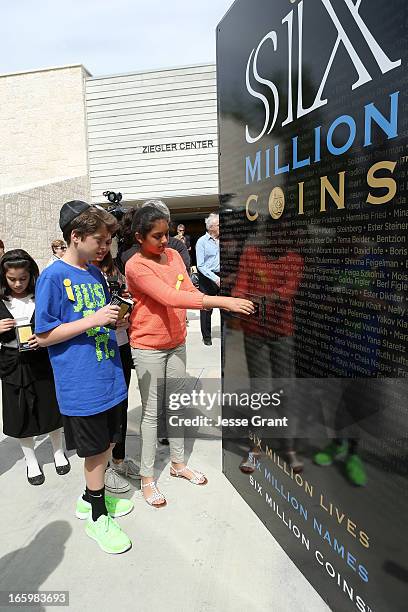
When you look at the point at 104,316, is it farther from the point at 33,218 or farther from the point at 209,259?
the point at 33,218

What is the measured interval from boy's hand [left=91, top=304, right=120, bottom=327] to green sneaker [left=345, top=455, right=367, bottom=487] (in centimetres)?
113

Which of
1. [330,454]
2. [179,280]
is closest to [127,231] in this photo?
[179,280]

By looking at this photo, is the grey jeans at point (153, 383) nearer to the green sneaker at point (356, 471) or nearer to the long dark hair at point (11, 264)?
→ the long dark hair at point (11, 264)

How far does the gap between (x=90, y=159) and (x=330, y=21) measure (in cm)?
1299

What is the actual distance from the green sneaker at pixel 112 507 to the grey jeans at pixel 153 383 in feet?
0.62

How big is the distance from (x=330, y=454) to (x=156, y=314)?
46.1 inches

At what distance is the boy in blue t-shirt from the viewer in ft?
6.31

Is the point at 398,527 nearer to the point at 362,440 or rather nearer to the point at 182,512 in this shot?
the point at 362,440

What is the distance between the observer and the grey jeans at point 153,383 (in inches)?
96.3

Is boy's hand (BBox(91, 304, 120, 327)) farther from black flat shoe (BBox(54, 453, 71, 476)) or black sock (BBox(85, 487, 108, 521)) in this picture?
black flat shoe (BBox(54, 453, 71, 476))

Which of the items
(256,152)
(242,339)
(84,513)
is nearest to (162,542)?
(84,513)

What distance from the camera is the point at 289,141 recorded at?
5.89ft

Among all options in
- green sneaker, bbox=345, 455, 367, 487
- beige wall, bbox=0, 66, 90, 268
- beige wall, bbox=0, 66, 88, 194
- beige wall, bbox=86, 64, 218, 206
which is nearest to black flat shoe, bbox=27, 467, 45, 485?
green sneaker, bbox=345, 455, 367, 487

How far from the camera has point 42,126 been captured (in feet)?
42.9
